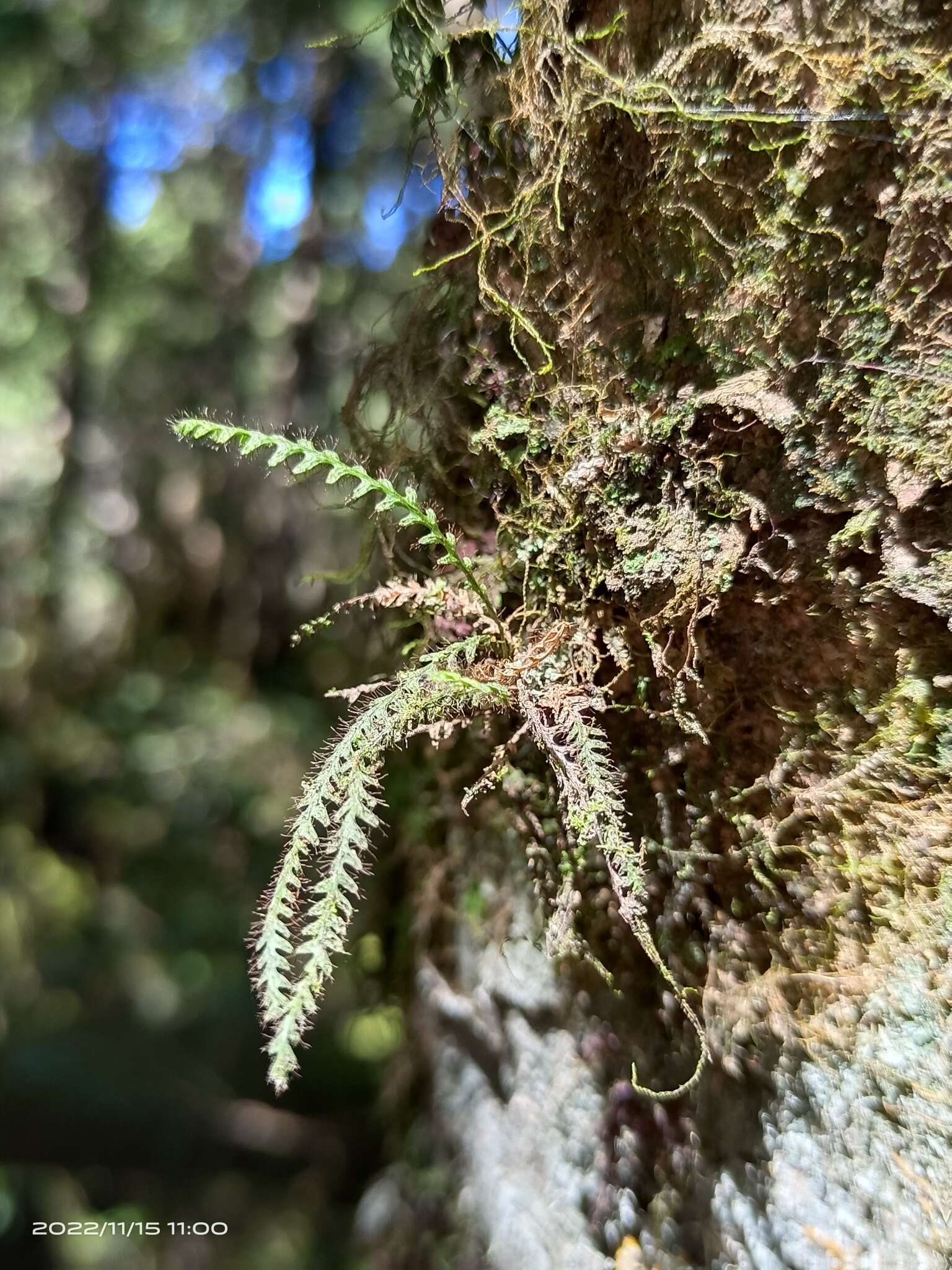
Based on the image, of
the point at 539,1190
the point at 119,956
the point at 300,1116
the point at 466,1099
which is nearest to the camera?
the point at 539,1190

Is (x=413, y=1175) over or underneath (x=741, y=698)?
underneath

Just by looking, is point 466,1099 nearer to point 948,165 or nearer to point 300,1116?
point 948,165

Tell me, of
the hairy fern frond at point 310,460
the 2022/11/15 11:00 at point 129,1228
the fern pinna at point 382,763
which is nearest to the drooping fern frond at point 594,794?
the fern pinna at point 382,763

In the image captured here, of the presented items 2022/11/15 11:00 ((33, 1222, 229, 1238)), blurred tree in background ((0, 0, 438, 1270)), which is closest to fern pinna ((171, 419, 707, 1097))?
blurred tree in background ((0, 0, 438, 1270))

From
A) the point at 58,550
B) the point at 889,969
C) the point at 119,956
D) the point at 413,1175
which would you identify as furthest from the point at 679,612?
the point at 58,550

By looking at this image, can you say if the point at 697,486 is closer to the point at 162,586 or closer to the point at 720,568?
the point at 720,568

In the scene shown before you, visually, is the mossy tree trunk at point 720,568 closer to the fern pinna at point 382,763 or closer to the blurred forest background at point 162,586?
the fern pinna at point 382,763
